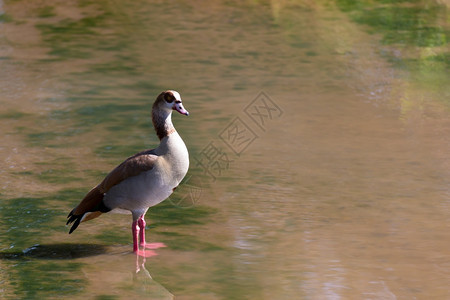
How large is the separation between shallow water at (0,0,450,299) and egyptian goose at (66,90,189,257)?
46cm

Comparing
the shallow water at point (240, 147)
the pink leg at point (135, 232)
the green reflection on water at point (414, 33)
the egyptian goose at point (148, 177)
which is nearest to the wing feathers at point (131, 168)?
the egyptian goose at point (148, 177)

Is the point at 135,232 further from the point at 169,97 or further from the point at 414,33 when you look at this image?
the point at 414,33

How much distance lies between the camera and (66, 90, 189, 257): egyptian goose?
6.71 metres

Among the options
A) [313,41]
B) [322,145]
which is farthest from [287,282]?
[313,41]

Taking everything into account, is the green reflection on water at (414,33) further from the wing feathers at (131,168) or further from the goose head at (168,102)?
the wing feathers at (131,168)

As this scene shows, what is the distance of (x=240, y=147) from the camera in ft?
33.7

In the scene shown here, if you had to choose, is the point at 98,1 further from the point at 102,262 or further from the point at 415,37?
the point at 102,262

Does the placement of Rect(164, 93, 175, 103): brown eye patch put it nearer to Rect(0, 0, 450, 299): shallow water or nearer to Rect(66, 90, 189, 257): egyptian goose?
Rect(66, 90, 189, 257): egyptian goose

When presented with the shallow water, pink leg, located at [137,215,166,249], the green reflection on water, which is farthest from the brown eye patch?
the green reflection on water

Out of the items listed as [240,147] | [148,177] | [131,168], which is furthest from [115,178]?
[240,147]

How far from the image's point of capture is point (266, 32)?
1630 cm

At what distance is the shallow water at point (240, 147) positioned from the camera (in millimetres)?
6777

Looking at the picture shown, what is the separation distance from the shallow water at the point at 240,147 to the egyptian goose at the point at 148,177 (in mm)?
462

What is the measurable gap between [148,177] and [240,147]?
3.67 m
